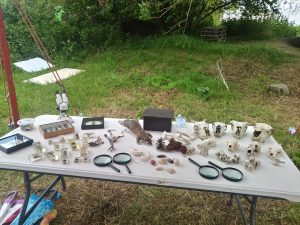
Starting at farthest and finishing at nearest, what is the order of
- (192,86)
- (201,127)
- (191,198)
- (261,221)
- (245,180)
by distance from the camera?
(192,86) → (191,198) → (261,221) → (201,127) → (245,180)

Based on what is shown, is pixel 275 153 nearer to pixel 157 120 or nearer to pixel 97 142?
pixel 157 120

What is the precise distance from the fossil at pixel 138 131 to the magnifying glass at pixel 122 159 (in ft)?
0.60

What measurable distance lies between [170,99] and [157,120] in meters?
2.52

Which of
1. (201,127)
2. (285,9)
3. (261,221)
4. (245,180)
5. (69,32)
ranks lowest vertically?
(261,221)

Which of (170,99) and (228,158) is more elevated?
(228,158)

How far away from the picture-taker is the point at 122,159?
65.7 inches

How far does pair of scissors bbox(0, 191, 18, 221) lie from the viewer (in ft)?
7.11

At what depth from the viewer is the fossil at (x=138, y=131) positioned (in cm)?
186

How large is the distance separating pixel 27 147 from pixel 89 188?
998mm

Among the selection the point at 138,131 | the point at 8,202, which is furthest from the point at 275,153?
the point at 8,202

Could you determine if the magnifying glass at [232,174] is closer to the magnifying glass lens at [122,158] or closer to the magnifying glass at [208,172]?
the magnifying glass at [208,172]

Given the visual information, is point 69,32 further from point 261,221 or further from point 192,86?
point 261,221

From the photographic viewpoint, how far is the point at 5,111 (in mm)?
4023

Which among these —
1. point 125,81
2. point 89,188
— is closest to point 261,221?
point 89,188
